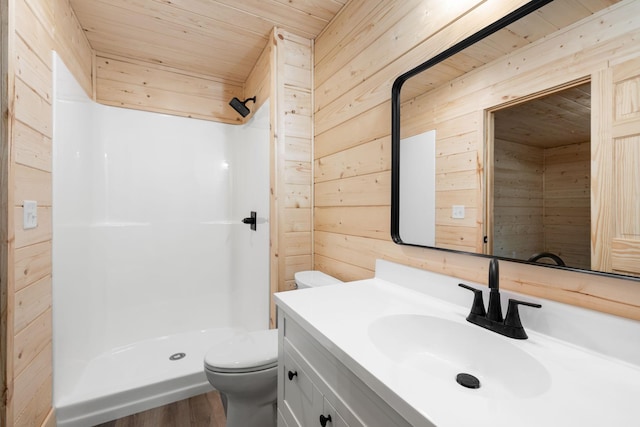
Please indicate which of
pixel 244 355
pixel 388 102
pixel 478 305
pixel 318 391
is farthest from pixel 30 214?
pixel 478 305

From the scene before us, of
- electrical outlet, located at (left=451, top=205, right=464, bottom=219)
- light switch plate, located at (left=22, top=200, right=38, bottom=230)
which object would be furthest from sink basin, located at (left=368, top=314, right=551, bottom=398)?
light switch plate, located at (left=22, top=200, right=38, bottom=230)

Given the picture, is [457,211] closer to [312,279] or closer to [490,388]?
[490,388]

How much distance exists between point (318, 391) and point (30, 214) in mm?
1364

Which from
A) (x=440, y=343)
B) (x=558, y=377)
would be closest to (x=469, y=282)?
(x=440, y=343)

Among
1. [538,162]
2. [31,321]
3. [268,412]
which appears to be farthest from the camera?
[268,412]

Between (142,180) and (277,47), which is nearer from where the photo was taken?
(277,47)

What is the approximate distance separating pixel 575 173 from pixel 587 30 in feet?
1.10

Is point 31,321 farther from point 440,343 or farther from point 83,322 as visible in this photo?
point 440,343

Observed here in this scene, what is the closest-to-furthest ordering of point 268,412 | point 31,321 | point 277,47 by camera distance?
1. point 31,321
2. point 268,412
3. point 277,47

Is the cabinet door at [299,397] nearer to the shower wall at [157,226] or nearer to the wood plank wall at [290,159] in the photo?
the wood plank wall at [290,159]

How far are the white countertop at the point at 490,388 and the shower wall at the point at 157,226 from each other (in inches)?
47.3

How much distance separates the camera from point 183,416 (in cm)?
163

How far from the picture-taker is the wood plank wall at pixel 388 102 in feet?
2.20

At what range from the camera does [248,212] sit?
233 centimetres
